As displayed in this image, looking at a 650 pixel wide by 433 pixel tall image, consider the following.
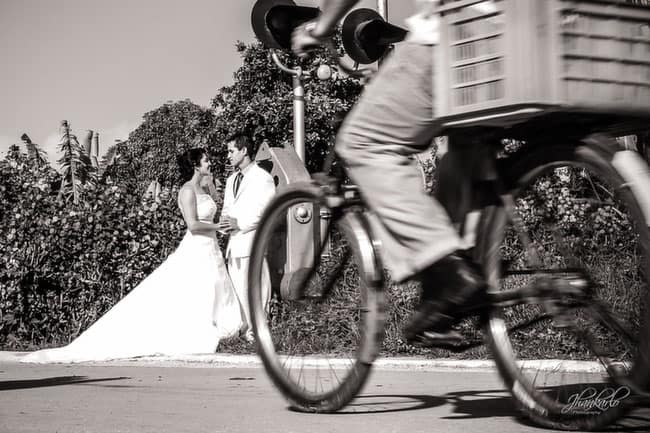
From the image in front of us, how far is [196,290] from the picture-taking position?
11.4 meters

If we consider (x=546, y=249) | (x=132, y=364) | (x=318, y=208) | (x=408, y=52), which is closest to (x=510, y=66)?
(x=408, y=52)

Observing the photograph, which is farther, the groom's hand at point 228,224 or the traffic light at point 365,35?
the groom's hand at point 228,224

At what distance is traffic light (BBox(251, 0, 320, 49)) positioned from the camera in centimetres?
465

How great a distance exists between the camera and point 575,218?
3.70 meters

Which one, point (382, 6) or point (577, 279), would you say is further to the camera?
point (382, 6)

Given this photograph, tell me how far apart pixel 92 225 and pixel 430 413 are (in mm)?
8084

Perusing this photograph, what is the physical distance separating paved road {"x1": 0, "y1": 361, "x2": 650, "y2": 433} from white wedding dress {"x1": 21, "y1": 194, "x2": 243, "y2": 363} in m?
2.84

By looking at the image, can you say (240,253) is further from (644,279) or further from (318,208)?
(644,279)

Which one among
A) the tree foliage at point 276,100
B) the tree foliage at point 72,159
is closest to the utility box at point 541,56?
the tree foliage at point 72,159

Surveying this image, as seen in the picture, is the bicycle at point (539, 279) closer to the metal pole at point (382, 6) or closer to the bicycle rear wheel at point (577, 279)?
the bicycle rear wheel at point (577, 279)

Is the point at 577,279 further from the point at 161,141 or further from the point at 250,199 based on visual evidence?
the point at 161,141

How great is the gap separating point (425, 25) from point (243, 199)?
7.60m

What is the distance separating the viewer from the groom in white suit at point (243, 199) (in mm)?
11141

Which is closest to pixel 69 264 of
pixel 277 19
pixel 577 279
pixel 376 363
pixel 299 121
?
pixel 299 121
